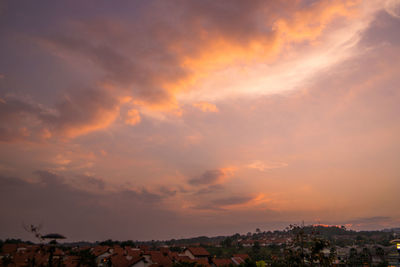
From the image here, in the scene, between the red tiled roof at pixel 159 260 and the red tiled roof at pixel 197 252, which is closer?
the red tiled roof at pixel 159 260

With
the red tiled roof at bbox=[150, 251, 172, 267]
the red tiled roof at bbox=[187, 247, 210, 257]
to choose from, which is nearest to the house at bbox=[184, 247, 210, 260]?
the red tiled roof at bbox=[187, 247, 210, 257]

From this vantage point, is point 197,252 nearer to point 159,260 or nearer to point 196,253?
point 196,253

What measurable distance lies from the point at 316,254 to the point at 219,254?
10482 centimetres

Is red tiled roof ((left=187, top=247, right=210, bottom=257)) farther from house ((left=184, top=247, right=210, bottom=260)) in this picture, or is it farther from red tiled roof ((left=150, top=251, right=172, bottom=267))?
red tiled roof ((left=150, top=251, right=172, bottom=267))

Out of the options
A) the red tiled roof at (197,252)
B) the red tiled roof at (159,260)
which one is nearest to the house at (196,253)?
the red tiled roof at (197,252)

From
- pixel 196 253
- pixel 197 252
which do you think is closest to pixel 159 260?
pixel 196 253

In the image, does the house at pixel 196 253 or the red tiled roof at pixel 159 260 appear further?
the house at pixel 196 253

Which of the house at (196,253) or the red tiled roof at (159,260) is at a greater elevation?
the red tiled roof at (159,260)

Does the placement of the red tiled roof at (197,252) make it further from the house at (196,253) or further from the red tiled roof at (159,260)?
the red tiled roof at (159,260)

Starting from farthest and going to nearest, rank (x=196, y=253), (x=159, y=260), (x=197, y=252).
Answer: (x=197, y=252)
(x=196, y=253)
(x=159, y=260)

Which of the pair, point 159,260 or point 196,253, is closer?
point 159,260

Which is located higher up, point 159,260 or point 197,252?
point 159,260

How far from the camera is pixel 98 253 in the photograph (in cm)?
6756

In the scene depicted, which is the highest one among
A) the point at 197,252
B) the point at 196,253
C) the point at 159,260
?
the point at 159,260
